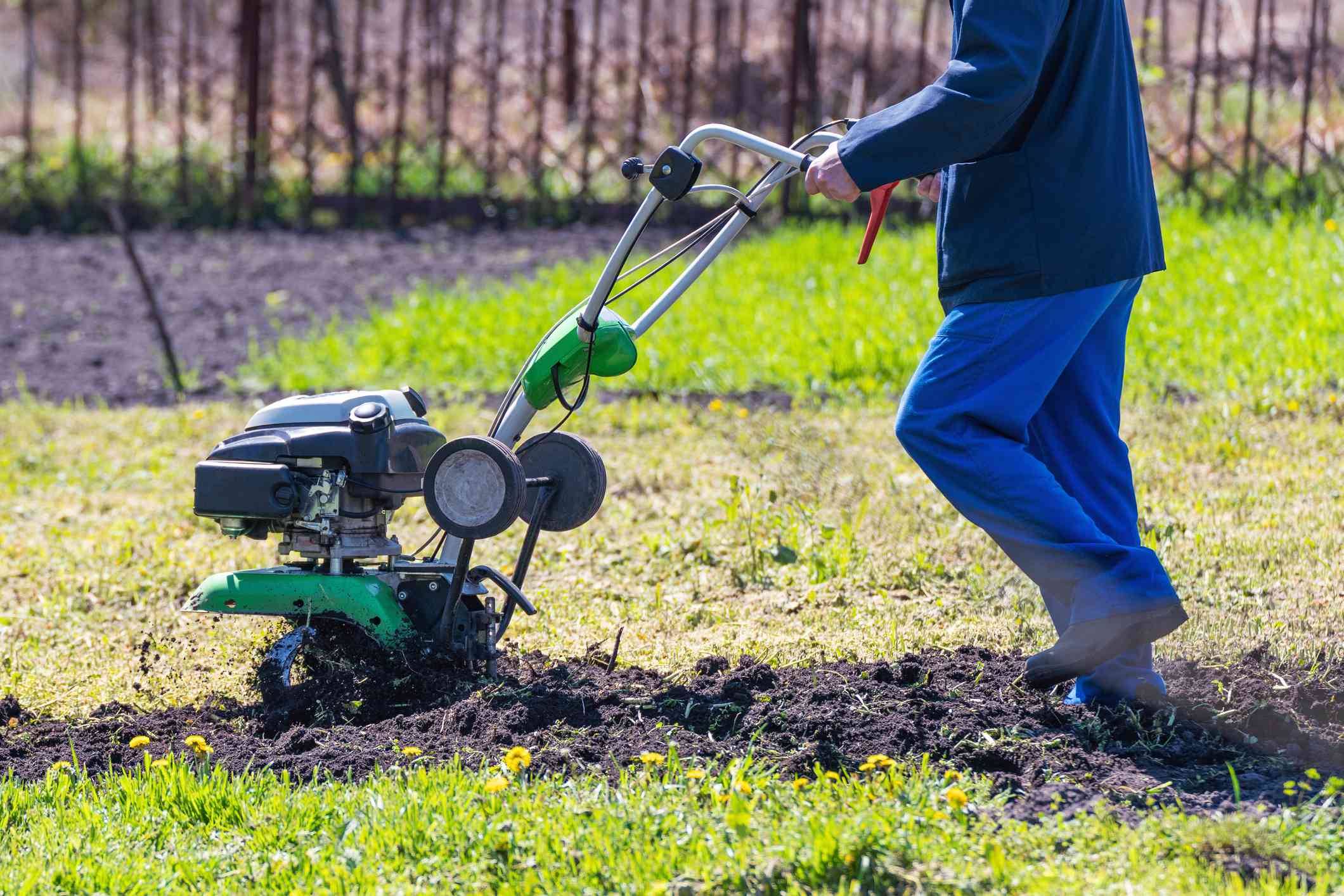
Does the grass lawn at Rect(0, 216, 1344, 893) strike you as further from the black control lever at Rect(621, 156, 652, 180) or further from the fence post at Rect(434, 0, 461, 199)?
the fence post at Rect(434, 0, 461, 199)

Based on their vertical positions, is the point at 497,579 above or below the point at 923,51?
below

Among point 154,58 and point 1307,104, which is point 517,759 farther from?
point 154,58

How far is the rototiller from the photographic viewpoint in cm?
367

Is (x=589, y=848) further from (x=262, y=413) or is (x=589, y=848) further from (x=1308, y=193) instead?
(x=1308, y=193)

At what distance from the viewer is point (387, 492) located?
3.74m

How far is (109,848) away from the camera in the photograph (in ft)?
9.40

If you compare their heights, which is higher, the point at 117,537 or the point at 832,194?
the point at 832,194

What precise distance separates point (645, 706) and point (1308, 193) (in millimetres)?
6853

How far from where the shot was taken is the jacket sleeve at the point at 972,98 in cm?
298

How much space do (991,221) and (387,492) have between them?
1.56 m

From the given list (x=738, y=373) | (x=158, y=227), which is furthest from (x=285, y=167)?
(x=738, y=373)

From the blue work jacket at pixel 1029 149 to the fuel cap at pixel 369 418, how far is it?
1290 millimetres

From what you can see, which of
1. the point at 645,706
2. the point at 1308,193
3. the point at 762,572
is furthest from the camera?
the point at 1308,193

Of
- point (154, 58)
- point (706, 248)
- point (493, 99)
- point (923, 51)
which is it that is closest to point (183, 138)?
point (154, 58)
